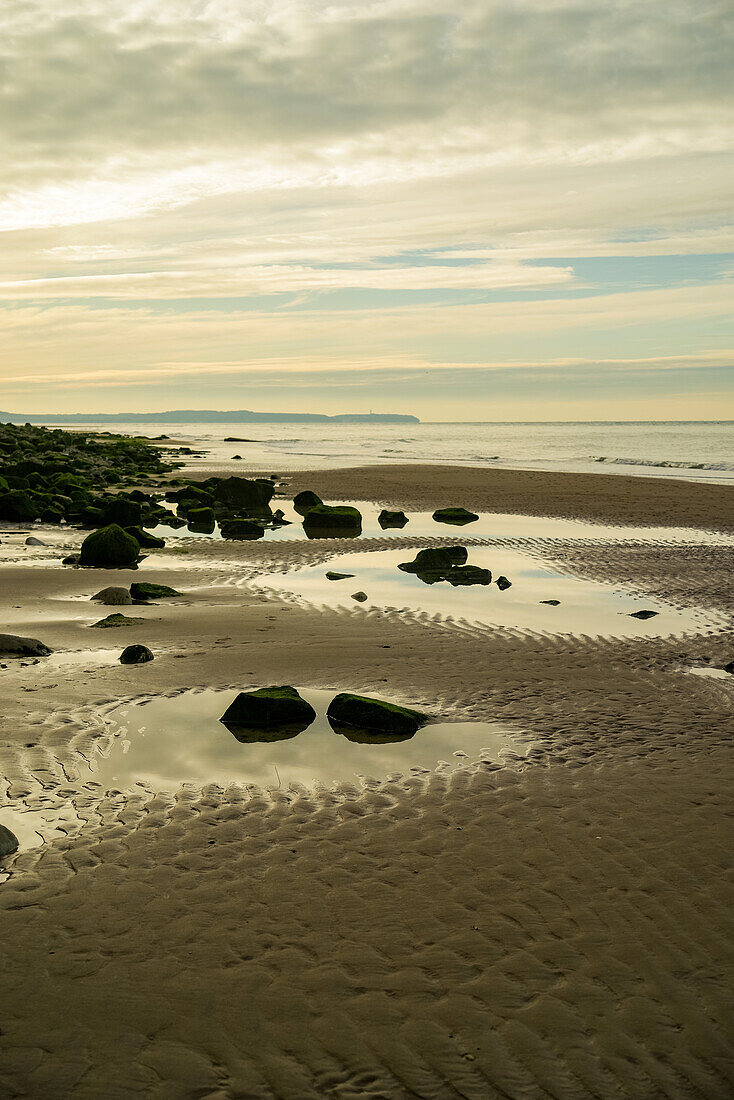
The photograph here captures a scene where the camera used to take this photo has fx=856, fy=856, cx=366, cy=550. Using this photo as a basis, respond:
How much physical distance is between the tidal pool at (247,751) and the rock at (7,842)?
118cm

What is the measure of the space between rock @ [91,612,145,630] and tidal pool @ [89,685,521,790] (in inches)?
131

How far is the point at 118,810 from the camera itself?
6656 mm

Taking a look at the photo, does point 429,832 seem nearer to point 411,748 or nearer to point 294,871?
point 294,871

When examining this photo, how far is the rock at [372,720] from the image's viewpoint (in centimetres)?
874

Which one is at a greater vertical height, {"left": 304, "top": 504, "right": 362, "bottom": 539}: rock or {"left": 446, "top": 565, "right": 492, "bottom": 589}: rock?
{"left": 304, "top": 504, "right": 362, "bottom": 539}: rock

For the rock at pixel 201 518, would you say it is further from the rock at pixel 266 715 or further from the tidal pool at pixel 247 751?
the rock at pixel 266 715

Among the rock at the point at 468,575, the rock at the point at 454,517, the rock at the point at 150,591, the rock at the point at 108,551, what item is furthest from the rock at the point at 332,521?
the rock at the point at 150,591

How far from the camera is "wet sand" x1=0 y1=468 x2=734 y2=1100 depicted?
13.6ft

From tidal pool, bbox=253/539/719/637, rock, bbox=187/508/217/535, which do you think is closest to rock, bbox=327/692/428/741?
tidal pool, bbox=253/539/719/637

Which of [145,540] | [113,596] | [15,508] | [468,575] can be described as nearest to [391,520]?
[145,540]

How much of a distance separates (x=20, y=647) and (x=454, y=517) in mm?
18766

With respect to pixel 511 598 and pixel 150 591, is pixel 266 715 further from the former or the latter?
pixel 511 598

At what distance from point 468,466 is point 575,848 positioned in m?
50.1

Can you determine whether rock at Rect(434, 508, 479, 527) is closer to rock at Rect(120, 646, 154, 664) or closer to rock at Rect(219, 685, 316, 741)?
rock at Rect(120, 646, 154, 664)
